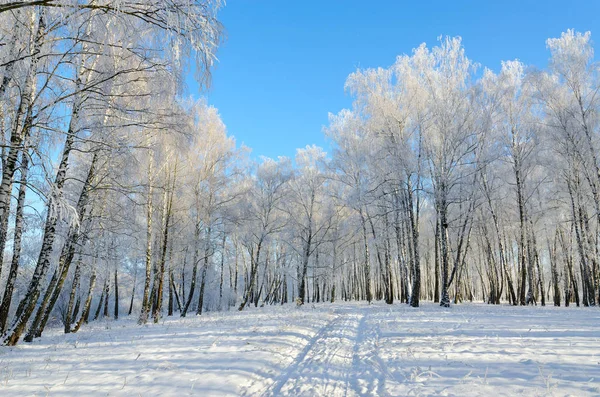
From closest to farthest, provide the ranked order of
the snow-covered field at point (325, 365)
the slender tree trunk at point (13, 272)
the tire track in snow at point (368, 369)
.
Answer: the snow-covered field at point (325, 365) → the tire track in snow at point (368, 369) → the slender tree trunk at point (13, 272)

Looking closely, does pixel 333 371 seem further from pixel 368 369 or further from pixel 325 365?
pixel 368 369

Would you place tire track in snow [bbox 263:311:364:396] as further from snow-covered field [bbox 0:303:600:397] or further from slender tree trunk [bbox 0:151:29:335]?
slender tree trunk [bbox 0:151:29:335]

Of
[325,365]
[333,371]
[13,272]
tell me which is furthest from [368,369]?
[13,272]

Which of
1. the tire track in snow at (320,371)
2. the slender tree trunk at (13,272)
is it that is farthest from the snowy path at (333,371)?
the slender tree trunk at (13,272)

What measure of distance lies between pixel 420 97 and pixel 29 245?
27102 millimetres

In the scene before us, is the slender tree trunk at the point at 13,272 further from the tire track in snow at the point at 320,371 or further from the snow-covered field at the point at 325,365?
the tire track in snow at the point at 320,371

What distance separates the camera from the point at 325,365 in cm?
601

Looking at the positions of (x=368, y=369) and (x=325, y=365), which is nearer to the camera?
(x=368, y=369)

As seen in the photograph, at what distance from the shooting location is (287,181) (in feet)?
81.1

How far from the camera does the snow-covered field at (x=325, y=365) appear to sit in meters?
4.58

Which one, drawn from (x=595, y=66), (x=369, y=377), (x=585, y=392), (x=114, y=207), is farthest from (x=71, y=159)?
(x=595, y=66)

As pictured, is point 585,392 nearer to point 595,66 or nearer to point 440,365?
point 440,365

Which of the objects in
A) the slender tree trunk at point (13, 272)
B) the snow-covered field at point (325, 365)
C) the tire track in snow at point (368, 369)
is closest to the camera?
the snow-covered field at point (325, 365)

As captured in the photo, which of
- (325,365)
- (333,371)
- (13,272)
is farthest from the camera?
(13,272)
